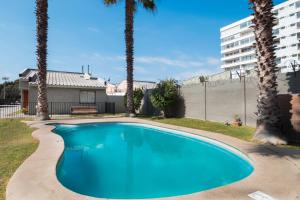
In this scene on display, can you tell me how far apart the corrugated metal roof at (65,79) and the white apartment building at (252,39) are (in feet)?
88.0

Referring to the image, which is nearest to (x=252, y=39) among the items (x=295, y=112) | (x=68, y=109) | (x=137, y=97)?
(x=137, y=97)

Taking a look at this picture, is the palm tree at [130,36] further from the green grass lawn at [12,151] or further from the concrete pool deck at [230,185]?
the concrete pool deck at [230,185]

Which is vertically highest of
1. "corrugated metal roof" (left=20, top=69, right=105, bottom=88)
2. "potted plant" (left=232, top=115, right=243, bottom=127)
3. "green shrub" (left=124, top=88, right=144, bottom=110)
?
"corrugated metal roof" (left=20, top=69, right=105, bottom=88)

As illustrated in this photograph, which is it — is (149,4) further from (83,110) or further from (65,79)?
(65,79)

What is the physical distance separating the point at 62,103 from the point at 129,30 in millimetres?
10389

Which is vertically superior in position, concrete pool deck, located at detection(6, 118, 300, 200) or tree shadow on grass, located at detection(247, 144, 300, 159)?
tree shadow on grass, located at detection(247, 144, 300, 159)

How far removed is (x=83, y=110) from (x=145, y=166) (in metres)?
17.6

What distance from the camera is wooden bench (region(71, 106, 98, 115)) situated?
23.9 m

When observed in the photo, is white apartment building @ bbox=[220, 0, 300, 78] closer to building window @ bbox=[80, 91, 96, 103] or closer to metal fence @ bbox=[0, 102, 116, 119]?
metal fence @ bbox=[0, 102, 116, 119]

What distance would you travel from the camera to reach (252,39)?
7712cm

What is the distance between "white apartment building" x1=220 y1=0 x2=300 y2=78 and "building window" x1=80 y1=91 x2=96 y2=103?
27.5 metres

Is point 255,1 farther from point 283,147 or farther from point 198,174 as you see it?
point 198,174

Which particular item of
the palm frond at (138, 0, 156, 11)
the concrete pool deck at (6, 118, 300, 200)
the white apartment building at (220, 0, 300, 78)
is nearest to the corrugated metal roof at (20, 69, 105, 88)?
the palm frond at (138, 0, 156, 11)

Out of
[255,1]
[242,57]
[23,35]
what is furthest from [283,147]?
[242,57]
